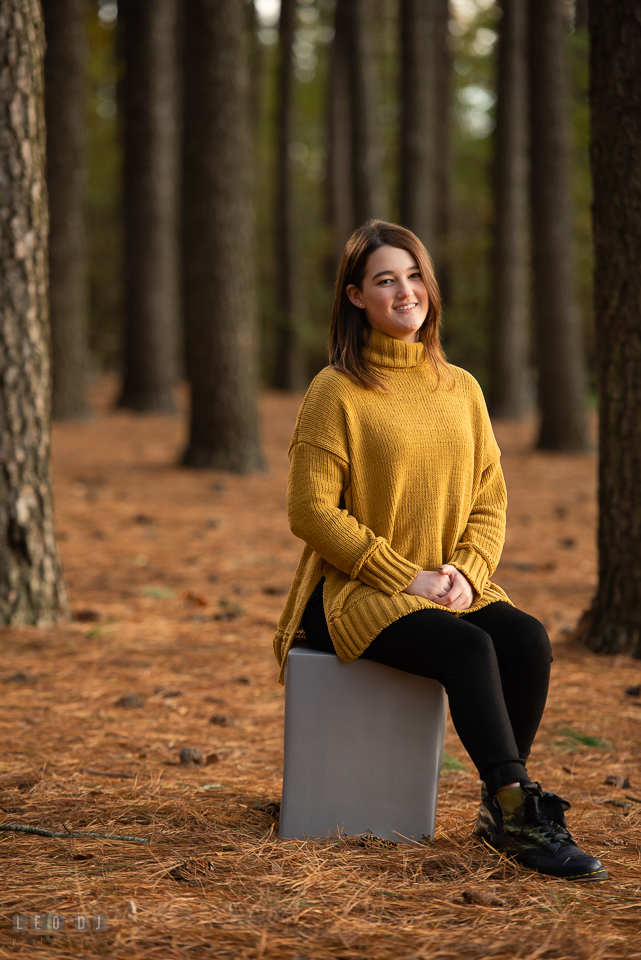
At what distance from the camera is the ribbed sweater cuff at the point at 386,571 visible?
8.68 ft

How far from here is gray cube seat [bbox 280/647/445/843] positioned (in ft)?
8.72

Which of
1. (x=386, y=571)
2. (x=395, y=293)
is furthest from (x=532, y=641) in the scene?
(x=395, y=293)

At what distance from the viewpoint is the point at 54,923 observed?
80.0 inches

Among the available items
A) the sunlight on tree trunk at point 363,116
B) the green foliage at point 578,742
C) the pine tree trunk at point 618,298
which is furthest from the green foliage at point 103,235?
the green foliage at point 578,742

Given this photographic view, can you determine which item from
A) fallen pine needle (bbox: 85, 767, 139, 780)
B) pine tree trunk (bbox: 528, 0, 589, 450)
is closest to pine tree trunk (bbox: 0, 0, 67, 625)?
fallen pine needle (bbox: 85, 767, 139, 780)

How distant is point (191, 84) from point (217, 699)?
6615 mm

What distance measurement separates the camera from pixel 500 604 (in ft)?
9.02

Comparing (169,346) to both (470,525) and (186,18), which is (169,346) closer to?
(186,18)

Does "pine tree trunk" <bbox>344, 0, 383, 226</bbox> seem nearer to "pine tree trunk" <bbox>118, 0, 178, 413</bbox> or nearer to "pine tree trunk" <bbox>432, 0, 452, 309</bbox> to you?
"pine tree trunk" <bbox>118, 0, 178, 413</bbox>

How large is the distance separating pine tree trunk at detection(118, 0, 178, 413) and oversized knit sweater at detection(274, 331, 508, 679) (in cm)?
1063

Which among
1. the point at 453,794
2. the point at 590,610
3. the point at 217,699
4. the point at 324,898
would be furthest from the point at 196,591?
the point at 324,898

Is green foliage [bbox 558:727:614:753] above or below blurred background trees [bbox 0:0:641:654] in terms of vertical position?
below

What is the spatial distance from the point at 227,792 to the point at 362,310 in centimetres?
162

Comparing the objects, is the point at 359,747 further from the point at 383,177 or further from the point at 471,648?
the point at 383,177
